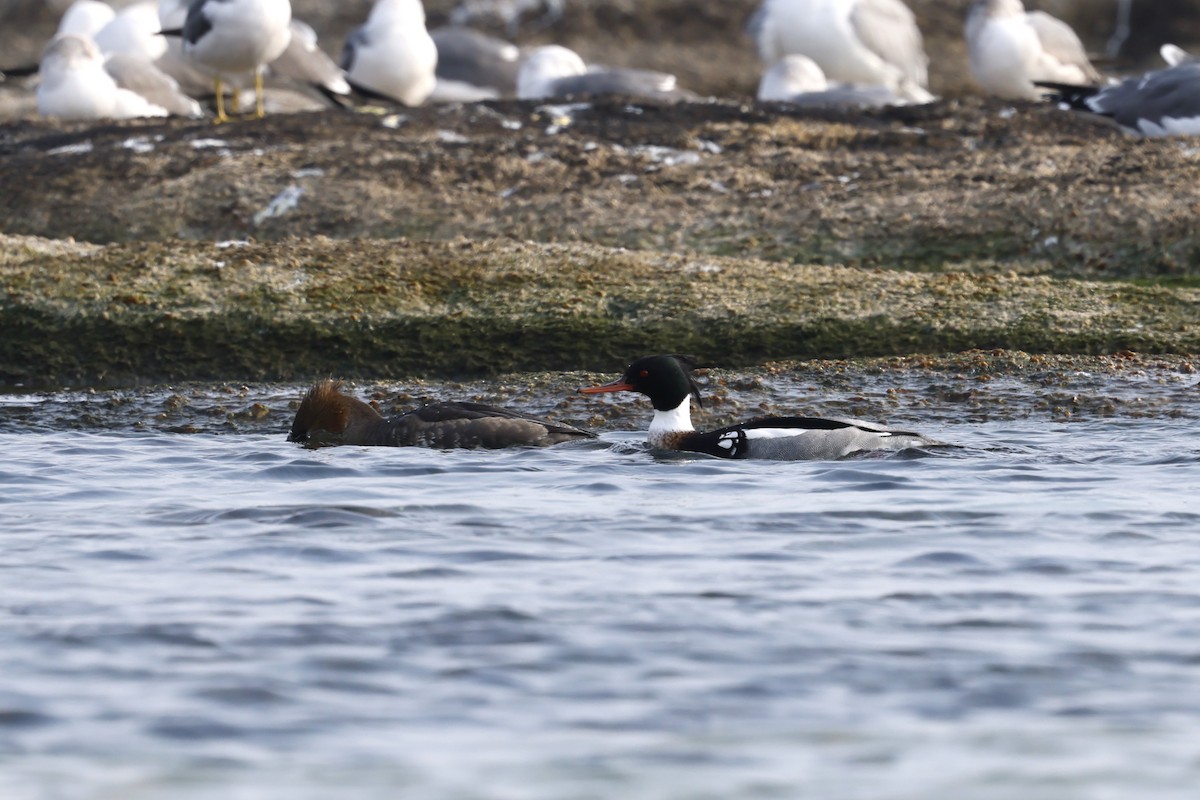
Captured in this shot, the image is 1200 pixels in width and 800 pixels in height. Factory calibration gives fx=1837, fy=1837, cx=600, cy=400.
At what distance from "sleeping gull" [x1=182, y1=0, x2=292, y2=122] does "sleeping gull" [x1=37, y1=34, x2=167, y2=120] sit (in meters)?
1.54

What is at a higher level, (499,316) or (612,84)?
(612,84)

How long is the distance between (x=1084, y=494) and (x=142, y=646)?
4.59m

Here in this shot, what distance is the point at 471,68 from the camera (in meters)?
31.3

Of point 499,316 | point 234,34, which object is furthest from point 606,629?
point 234,34

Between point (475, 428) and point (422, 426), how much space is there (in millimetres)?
339

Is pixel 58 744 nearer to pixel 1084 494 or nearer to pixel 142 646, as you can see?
pixel 142 646

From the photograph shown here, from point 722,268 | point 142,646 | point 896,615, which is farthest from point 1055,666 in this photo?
point 722,268

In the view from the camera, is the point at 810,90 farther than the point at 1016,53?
No

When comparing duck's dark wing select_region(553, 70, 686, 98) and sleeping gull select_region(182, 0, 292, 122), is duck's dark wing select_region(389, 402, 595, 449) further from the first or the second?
duck's dark wing select_region(553, 70, 686, 98)

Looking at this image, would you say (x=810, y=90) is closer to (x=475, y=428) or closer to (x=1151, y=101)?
(x=1151, y=101)

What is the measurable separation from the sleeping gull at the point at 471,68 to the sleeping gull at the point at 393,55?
3628 millimetres

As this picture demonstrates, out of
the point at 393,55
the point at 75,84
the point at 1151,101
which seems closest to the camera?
the point at 1151,101

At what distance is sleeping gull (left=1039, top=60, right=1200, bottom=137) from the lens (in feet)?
61.7

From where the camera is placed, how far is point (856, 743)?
16.8ft
